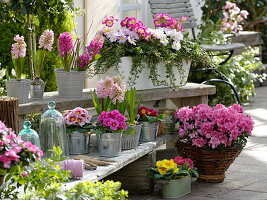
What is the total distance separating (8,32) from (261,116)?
294 centimetres

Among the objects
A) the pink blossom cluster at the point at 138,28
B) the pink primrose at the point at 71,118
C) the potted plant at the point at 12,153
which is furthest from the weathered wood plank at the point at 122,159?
the pink blossom cluster at the point at 138,28

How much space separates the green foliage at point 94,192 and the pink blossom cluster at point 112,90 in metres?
1.14

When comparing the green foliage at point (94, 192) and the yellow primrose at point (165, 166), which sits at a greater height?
the green foliage at point (94, 192)

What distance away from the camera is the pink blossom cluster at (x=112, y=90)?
14.7 ft

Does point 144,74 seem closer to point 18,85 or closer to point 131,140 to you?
point 131,140

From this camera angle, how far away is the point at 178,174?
15.0ft

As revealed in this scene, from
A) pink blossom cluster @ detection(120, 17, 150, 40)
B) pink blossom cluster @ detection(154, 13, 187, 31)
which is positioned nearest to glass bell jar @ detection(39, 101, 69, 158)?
pink blossom cluster @ detection(120, 17, 150, 40)

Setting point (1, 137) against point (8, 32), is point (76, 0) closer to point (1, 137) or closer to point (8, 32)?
point (8, 32)

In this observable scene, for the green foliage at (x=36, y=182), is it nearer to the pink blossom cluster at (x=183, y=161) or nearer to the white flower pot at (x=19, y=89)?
the white flower pot at (x=19, y=89)

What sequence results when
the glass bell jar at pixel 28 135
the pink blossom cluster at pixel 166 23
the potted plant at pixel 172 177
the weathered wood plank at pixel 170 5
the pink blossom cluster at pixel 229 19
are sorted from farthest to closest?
the pink blossom cluster at pixel 229 19
the weathered wood plank at pixel 170 5
the pink blossom cluster at pixel 166 23
the potted plant at pixel 172 177
the glass bell jar at pixel 28 135

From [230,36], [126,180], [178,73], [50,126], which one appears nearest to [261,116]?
[230,36]

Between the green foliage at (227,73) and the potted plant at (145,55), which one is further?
the green foliage at (227,73)

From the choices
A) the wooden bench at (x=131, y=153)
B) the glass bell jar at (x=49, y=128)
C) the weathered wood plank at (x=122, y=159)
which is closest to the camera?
the weathered wood plank at (x=122, y=159)

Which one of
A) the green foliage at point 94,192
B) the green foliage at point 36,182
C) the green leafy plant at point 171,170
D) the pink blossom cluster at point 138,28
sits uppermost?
the pink blossom cluster at point 138,28
